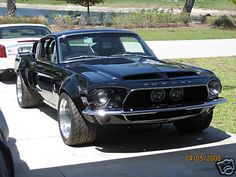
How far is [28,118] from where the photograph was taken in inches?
325

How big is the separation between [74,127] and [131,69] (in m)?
1.01

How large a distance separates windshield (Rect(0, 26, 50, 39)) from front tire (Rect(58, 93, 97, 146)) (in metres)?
5.77

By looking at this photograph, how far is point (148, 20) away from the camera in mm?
31188

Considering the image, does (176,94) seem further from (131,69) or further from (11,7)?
(11,7)

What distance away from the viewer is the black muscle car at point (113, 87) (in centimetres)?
584

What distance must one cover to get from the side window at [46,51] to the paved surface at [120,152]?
3.35 feet

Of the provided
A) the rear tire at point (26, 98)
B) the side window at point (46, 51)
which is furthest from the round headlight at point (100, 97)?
the rear tire at point (26, 98)

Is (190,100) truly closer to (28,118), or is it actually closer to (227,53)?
(28,118)

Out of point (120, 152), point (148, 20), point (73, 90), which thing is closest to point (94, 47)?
point (73, 90)

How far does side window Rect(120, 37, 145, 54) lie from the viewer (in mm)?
7648

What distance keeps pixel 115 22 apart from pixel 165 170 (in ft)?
82.9

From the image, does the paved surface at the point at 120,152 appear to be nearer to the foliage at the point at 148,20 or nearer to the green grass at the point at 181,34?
the green grass at the point at 181,34

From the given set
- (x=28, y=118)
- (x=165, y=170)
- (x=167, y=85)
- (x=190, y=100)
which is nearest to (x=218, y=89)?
(x=190, y=100)

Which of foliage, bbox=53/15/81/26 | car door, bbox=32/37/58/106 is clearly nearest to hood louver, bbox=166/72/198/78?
car door, bbox=32/37/58/106
